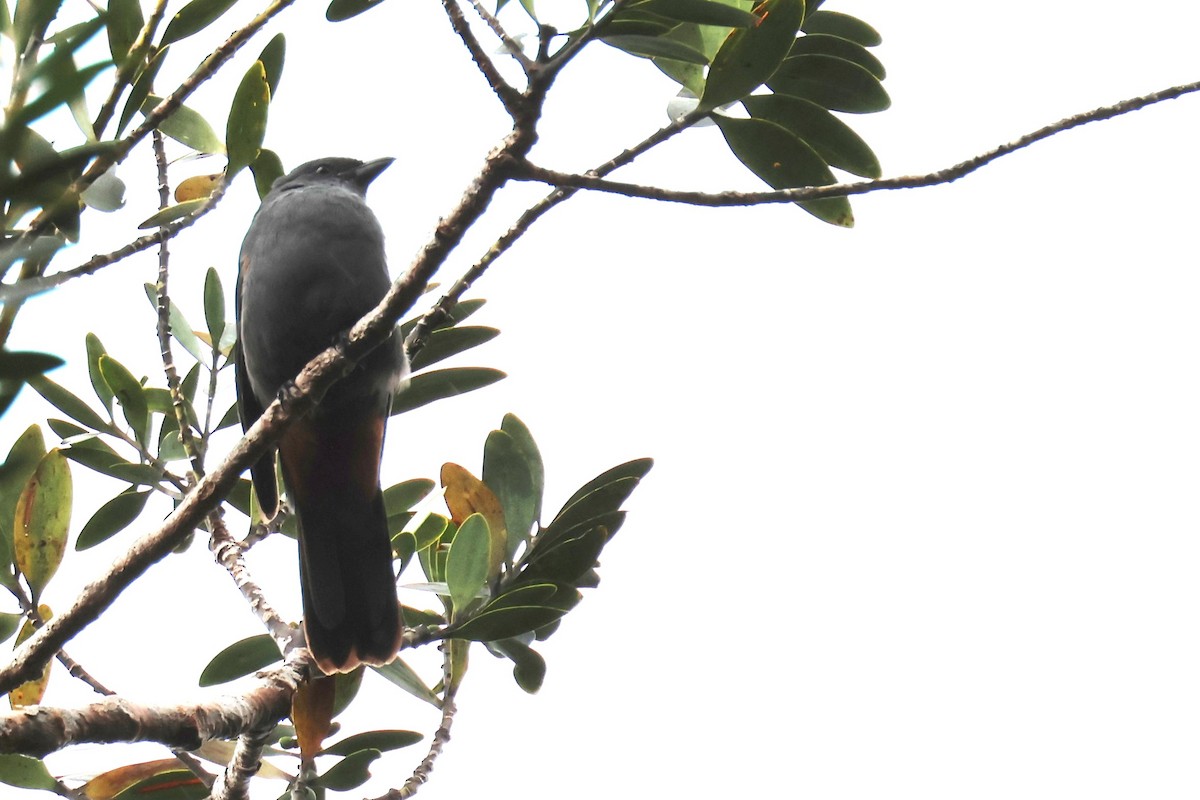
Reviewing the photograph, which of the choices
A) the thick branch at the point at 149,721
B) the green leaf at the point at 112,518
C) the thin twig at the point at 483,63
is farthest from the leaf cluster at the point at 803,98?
the green leaf at the point at 112,518

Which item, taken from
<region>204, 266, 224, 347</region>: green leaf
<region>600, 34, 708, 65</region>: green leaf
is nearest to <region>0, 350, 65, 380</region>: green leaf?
<region>600, 34, 708, 65</region>: green leaf

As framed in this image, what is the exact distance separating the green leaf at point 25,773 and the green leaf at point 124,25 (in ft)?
4.68

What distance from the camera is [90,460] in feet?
10.3

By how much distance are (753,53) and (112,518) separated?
2.13m

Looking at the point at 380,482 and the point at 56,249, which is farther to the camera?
the point at 380,482

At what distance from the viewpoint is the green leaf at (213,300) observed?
3.36 m

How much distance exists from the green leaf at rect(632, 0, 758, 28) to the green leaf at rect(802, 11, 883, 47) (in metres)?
0.50

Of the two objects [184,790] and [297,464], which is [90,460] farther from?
[184,790]

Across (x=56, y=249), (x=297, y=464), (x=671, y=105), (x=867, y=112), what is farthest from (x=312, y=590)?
(x=56, y=249)

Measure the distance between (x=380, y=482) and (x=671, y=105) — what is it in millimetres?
1705

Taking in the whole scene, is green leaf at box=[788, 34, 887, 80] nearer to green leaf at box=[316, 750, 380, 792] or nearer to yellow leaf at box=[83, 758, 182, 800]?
green leaf at box=[316, 750, 380, 792]

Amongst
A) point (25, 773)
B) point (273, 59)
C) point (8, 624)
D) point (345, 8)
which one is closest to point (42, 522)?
point (8, 624)

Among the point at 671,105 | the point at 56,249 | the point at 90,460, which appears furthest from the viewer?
the point at 90,460

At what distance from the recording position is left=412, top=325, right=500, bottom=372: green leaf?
3.11m
